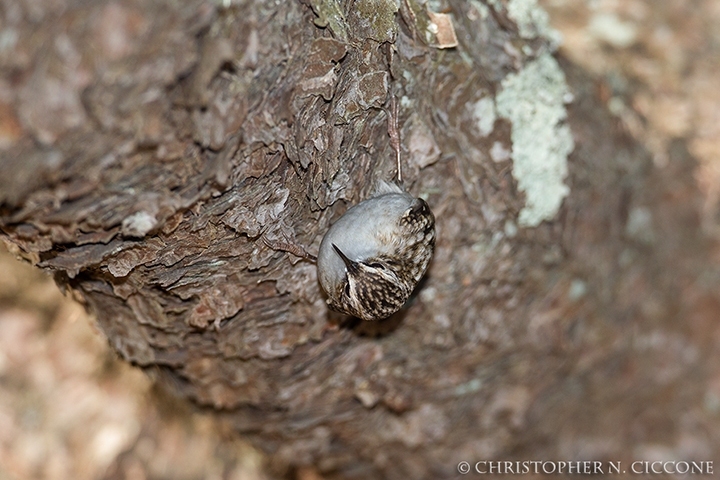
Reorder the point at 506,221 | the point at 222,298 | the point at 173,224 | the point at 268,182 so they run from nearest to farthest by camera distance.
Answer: the point at 173,224, the point at 268,182, the point at 222,298, the point at 506,221

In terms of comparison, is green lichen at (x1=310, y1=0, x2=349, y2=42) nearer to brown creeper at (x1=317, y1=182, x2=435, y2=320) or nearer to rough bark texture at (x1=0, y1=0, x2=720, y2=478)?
rough bark texture at (x1=0, y1=0, x2=720, y2=478)

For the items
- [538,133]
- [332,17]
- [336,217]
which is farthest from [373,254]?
[538,133]

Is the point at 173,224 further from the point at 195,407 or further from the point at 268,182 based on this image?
the point at 195,407

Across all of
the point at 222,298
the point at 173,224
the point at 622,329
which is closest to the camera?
the point at 173,224

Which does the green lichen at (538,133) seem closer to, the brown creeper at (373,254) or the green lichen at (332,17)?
the brown creeper at (373,254)

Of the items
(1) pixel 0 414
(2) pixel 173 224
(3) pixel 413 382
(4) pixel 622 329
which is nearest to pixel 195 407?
(1) pixel 0 414

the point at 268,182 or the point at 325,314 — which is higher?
the point at 268,182
